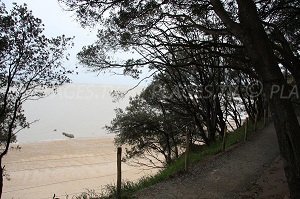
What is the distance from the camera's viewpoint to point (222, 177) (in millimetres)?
9156

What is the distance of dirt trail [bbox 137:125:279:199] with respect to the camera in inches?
308

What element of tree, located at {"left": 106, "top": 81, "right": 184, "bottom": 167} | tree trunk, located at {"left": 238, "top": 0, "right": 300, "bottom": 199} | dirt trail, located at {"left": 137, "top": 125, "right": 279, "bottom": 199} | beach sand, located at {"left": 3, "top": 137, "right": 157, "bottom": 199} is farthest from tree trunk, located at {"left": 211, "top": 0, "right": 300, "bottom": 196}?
beach sand, located at {"left": 3, "top": 137, "right": 157, "bottom": 199}

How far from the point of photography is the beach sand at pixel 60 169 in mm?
22641

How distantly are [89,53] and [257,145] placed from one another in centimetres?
746

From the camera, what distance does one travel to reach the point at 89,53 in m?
12.8

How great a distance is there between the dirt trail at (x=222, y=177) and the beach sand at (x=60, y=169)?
12.1 meters

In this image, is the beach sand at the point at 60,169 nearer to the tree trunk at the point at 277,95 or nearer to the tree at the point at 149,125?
the tree at the point at 149,125

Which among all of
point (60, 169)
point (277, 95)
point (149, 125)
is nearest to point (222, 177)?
point (277, 95)

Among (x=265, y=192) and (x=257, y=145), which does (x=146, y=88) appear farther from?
(x=265, y=192)

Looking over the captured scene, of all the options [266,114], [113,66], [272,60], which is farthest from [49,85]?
[266,114]

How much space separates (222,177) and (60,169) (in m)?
22.3

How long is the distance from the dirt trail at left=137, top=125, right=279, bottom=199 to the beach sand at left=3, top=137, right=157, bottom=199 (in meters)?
12.1

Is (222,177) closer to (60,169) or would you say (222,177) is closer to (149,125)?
(149,125)

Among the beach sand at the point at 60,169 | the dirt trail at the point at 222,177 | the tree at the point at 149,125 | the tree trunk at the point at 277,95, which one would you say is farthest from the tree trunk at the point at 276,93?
the beach sand at the point at 60,169
